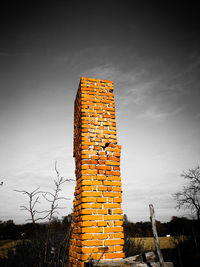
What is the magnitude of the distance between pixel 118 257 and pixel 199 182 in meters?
32.2

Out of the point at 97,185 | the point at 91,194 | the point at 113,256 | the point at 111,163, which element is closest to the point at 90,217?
the point at 91,194

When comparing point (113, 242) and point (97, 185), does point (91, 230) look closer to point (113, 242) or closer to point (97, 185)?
point (113, 242)

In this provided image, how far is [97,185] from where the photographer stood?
2600mm

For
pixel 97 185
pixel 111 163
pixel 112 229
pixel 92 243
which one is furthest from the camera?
pixel 111 163

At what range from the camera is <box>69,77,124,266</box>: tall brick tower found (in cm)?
234

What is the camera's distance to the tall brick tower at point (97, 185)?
2.34 metres

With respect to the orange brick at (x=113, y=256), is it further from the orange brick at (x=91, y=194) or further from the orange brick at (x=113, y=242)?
the orange brick at (x=91, y=194)

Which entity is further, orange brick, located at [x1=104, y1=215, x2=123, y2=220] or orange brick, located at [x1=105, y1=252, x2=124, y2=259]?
orange brick, located at [x1=104, y1=215, x2=123, y2=220]

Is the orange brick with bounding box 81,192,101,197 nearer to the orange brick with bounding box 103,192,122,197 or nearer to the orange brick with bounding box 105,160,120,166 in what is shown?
the orange brick with bounding box 103,192,122,197

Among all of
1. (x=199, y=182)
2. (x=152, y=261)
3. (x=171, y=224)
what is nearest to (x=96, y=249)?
(x=152, y=261)

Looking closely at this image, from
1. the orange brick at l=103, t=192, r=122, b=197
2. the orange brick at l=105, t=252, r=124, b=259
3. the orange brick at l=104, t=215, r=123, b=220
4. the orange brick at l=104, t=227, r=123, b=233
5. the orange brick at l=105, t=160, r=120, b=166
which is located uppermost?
the orange brick at l=105, t=160, r=120, b=166

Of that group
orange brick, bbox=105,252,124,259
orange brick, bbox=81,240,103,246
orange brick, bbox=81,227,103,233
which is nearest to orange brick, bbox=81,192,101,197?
orange brick, bbox=81,227,103,233

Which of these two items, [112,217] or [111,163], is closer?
[112,217]

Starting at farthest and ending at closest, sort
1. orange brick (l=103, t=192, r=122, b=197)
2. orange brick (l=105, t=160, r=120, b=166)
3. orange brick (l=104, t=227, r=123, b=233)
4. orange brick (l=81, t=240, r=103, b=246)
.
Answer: orange brick (l=105, t=160, r=120, b=166) < orange brick (l=103, t=192, r=122, b=197) < orange brick (l=104, t=227, r=123, b=233) < orange brick (l=81, t=240, r=103, b=246)
